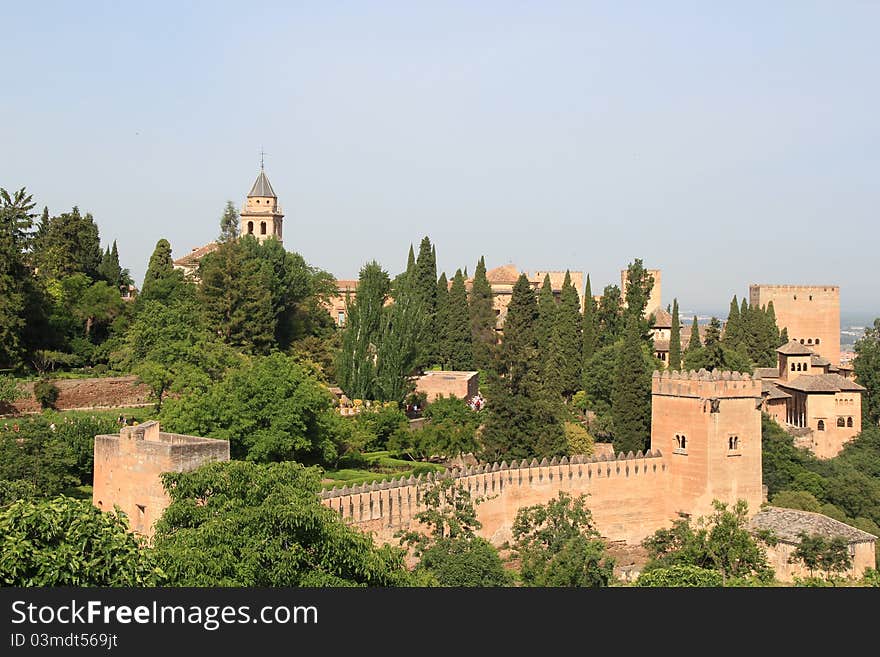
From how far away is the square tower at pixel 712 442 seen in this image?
32.4 m

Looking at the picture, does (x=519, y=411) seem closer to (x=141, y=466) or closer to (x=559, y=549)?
(x=559, y=549)

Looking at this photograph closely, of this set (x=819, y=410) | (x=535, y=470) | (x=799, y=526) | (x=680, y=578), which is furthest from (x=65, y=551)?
(x=819, y=410)

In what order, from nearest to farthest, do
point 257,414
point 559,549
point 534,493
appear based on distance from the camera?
1. point 559,549
2. point 257,414
3. point 534,493

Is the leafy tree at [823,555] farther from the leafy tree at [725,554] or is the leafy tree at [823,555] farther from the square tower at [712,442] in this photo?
the square tower at [712,442]

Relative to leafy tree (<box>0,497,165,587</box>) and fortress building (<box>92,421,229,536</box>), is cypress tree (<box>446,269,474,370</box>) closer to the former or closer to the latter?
fortress building (<box>92,421,229,536</box>)

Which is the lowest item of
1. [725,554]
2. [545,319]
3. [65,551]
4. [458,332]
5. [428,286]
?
[725,554]

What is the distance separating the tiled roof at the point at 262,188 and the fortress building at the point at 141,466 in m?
46.1

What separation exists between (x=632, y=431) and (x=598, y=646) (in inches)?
1096

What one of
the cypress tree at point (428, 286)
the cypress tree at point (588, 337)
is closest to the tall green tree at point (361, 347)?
the cypress tree at point (428, 286)

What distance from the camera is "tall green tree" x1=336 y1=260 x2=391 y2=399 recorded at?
39.8 m

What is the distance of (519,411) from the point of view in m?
36.3

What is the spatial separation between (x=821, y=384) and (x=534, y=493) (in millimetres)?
23560

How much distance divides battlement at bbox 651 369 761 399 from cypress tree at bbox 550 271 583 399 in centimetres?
1292

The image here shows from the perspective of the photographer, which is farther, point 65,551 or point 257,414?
point 257,414
